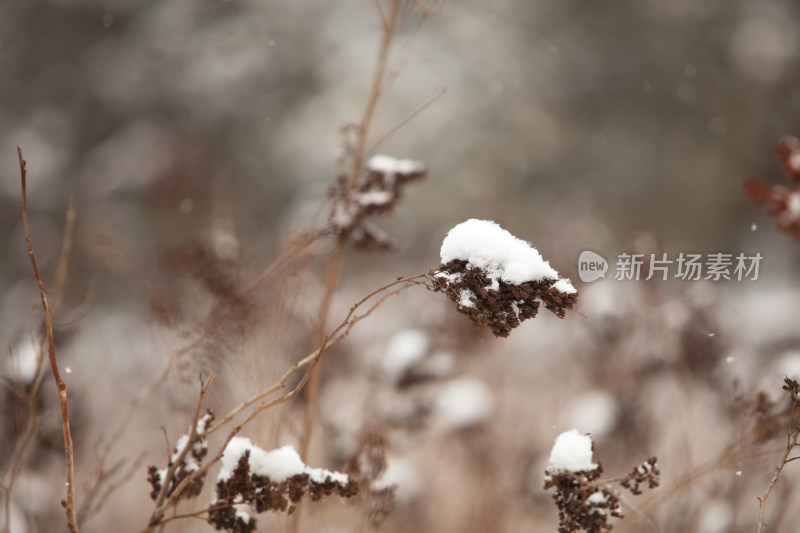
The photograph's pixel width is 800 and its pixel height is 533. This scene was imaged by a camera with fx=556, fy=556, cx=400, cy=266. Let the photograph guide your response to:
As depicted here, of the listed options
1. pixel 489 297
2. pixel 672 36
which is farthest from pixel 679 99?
pixel 489 297

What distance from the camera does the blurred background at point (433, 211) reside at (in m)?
1.64

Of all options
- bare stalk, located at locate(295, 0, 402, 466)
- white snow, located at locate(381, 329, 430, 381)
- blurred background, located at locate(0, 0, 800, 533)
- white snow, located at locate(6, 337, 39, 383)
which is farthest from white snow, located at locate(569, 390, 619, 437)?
white snow, located at locate(6, 337, 39, 383)

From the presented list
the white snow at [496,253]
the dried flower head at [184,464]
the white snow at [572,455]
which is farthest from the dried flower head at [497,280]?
the dried flower head at [184,464]

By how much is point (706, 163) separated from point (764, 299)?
4.43 meters

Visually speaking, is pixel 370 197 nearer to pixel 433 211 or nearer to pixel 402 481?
pixel 402 481

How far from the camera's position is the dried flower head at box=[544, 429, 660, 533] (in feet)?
2.74

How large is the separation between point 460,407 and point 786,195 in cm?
114

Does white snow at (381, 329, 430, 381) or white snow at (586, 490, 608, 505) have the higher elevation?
white snow at (381, 329, 430, 381)

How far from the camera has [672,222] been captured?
224 inches

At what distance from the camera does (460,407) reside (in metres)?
1.91

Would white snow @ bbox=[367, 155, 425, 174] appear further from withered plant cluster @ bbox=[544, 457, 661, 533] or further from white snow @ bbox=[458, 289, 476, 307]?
withered plant cluster @ bbox=[544, 457, 661, 533]

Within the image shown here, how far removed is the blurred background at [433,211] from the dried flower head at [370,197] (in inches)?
4.0

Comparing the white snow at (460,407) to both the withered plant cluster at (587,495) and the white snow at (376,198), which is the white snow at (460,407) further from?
the withered plant cluster at (587,495)

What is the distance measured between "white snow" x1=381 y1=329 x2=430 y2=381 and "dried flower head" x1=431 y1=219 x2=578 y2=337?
33.5 inches
